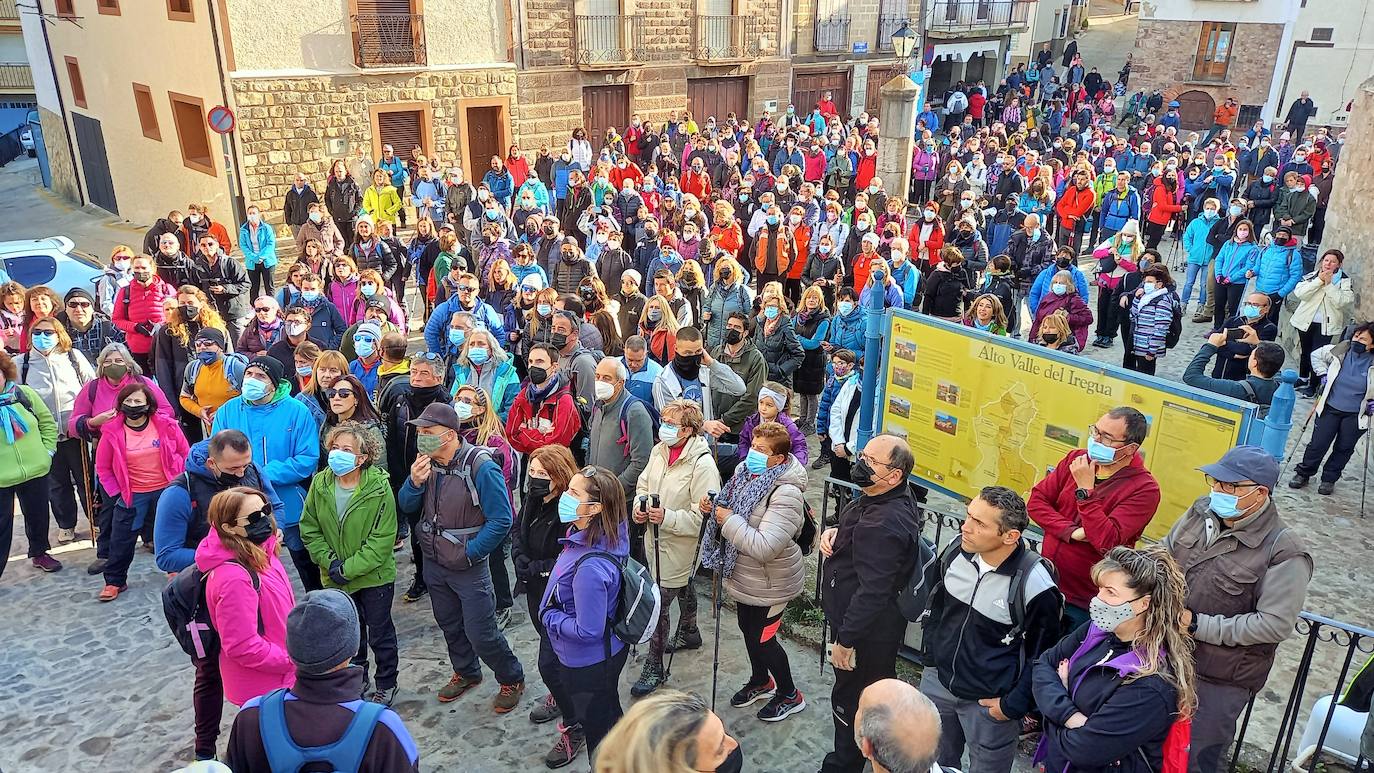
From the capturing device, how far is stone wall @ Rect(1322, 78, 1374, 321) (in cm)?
999

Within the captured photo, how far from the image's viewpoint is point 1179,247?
58.5 ft

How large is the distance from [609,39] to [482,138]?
13.6ft

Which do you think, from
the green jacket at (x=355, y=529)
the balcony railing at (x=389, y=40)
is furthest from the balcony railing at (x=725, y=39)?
the green jacket at (x=355, y=529)

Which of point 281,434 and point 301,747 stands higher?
point 301,747

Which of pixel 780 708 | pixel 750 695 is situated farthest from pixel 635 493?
pixel 780 708

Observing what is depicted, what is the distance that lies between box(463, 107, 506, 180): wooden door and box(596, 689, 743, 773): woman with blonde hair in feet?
65.6

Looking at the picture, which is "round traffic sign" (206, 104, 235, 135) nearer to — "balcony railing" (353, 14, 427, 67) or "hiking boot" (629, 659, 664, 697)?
"balcony railing" (353, 14, 427, 67)

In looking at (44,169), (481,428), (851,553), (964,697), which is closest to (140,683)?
(481,428)

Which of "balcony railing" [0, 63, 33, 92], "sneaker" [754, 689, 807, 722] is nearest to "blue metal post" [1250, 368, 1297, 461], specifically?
"sneaker" [754, 689, 807, 722]

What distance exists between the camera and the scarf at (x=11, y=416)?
20.4ft

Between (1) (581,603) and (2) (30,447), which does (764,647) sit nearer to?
(1) (581,603)

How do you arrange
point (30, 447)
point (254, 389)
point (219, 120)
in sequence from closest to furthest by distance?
1. point (254, 389)
2. point (30, 447)
3. point (219, 120)

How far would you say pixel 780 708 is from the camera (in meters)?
5.34

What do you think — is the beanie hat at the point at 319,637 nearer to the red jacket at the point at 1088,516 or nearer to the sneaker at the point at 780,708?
the sneaker at the point at 780,708
